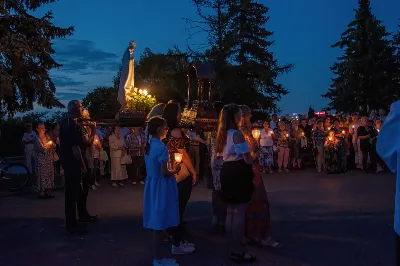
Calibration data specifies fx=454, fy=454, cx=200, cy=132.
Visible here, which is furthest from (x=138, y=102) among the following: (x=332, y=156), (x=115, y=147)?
(x=332, y=156)

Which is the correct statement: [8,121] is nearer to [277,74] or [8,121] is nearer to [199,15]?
[199,15]

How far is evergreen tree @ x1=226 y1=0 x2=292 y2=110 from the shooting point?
31.0 meters

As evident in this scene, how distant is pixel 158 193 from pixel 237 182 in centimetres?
98

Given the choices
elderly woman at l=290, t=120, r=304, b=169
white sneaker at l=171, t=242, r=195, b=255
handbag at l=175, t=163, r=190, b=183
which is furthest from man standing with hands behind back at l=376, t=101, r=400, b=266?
elderly woman at l=290, t=120, r=304, b=169

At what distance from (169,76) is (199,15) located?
4.50m

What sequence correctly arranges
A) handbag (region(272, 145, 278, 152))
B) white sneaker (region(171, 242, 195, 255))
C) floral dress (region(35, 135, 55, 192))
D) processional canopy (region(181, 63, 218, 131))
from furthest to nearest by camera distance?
handbag (region(272, 145, 278, 152)), floral dress (region(35, 135, 55, 192)), processional canopy (region(181, 63, 218, 131)), white sneaker (region(171, 242, 195, 255))

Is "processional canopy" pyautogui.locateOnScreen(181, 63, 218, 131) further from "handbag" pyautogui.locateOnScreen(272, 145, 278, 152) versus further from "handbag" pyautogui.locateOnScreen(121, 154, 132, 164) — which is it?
"handbag" pyautogui.locateOnScreen(272, 145, 278, 152)

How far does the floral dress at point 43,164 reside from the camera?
1121cm

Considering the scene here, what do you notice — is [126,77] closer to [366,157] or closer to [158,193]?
[158,193]

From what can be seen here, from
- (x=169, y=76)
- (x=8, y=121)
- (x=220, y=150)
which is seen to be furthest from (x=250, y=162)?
(x=169, y=76)

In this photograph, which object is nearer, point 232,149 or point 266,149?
point 232,149

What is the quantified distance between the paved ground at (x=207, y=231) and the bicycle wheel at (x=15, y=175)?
1.39 metres

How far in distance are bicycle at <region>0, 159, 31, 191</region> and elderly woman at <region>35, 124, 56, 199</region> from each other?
2.10 metres

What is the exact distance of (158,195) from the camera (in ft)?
18.0
